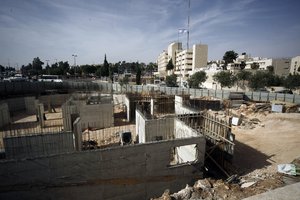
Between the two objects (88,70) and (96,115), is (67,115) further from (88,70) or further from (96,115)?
(88,70)

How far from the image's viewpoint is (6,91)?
105ft

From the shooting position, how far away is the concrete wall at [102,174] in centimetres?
641

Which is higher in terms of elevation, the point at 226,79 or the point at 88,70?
the point at 88,70

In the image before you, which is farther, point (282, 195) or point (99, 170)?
point (99, 170)

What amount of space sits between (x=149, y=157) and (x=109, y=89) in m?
31.4

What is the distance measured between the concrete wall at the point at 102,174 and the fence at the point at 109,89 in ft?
70.1

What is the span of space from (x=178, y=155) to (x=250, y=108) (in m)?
15.7

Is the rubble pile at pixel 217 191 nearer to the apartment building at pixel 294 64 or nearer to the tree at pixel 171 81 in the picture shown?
the tree at pixel 171 81

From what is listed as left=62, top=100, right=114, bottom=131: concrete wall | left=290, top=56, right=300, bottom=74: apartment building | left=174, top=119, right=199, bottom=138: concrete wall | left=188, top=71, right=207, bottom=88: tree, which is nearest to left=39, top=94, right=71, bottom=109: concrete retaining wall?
left=62, top=100, right=114, bottom=131: concrete wall

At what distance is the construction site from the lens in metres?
6.51

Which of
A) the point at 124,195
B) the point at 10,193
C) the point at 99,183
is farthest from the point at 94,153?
the point at 10,193

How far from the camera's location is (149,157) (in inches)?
306

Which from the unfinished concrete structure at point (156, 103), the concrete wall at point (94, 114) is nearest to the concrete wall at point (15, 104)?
the concrete wall at point (94, 114)

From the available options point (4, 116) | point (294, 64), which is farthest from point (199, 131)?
point (294, 64)
